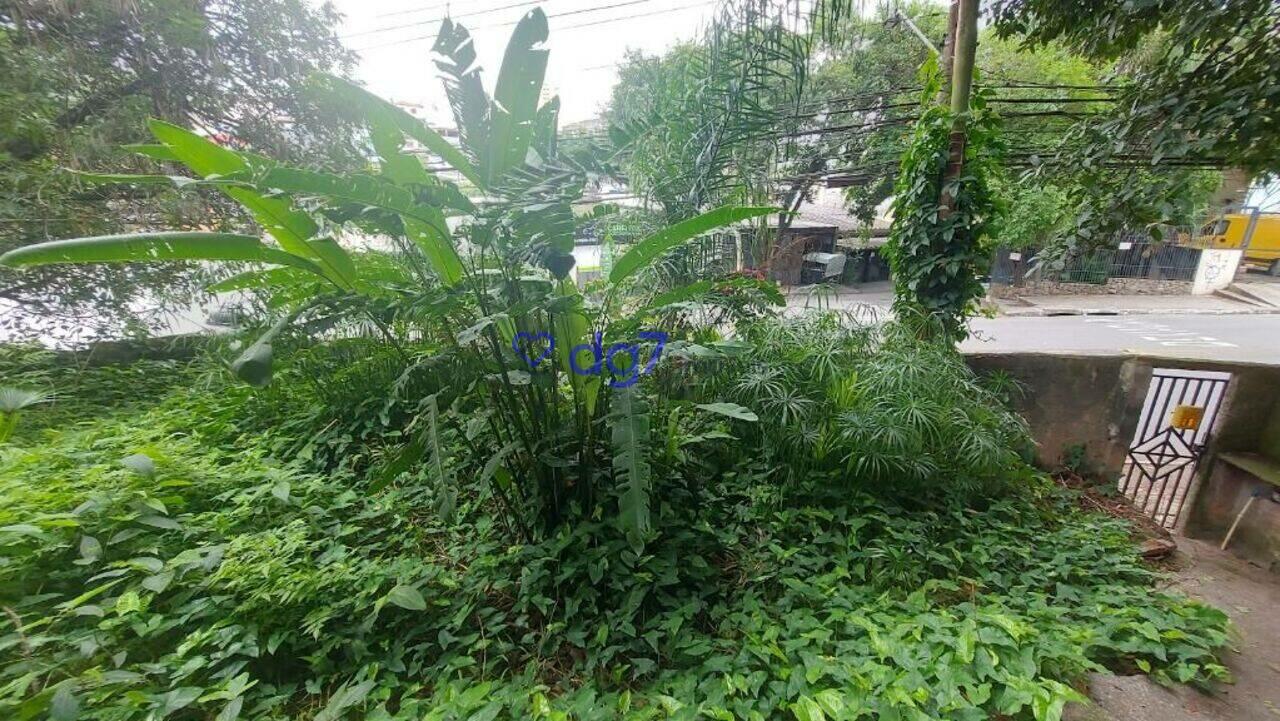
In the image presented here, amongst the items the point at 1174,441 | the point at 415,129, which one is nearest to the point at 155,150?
the point at 415,129

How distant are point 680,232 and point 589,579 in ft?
4.40

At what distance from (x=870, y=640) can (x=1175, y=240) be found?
19218 millimetres

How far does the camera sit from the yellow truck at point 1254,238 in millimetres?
13469

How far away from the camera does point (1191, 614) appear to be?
1668 mm

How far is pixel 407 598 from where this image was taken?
1514mm

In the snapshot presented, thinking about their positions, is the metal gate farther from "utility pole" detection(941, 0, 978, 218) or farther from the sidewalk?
the sidewalk

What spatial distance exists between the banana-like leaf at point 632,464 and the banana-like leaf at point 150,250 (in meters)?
1.19

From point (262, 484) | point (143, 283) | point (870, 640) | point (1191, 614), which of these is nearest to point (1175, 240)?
point (1191, 614)

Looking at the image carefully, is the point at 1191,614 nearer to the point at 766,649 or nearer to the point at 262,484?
the point at 766,649

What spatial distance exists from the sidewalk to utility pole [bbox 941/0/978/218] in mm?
9368

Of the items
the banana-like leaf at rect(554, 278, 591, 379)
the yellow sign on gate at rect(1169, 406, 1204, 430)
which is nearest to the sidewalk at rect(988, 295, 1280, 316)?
the yellow sign on gate at rect(1169, 406, 1204, 430)

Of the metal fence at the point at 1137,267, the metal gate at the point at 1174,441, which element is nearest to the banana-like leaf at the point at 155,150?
the metal gate at the point at 1174,441

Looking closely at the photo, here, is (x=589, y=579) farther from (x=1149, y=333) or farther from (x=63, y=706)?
(x=1149, y=333)

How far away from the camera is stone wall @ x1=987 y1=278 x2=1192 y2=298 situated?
470 inches
